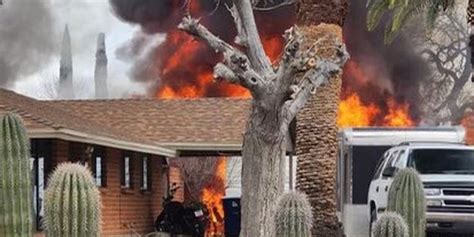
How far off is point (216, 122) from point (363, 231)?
5500 mm

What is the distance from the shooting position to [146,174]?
25.0 m

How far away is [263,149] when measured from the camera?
50.8ft

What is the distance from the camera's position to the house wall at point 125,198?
2084 centimetres

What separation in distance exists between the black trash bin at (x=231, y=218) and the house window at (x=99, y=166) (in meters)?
5.96

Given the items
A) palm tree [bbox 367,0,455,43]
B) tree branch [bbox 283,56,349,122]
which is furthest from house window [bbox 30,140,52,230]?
palm tree [bbox 367,0,455,43]

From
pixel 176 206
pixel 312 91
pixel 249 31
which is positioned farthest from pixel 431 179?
pixel 176 206

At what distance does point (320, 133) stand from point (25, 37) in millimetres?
41385

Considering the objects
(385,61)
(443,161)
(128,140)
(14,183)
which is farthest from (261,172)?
(385,61)

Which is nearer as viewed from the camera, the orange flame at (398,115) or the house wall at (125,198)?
the house wall at (125,198)

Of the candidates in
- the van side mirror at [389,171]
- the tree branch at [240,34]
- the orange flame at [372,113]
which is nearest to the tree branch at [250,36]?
the tree branch at [240,34]

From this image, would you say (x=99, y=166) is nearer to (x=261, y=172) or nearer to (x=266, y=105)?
(x=261, y=172)

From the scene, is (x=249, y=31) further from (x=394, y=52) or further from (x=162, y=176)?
Answer: (x=394, y=52)

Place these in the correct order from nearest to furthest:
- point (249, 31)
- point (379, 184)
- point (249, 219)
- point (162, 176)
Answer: point (249, 219) < point (249, 31) < point (379, 184) < point (162, 176)

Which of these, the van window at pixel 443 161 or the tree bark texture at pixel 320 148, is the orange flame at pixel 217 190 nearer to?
the tree bark texture at pixel 320 148
